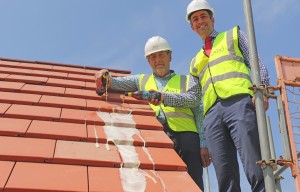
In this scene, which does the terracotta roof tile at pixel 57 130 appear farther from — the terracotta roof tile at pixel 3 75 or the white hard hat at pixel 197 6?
the white hard hat at pixel 197 6

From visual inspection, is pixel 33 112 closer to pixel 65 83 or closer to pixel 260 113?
pixel 65 83

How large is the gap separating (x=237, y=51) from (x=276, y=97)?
0.75 metres

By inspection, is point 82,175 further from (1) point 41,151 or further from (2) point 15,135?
(2) point 15,135

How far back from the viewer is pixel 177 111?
3.75 m

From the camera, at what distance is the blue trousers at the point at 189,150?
12.1ft

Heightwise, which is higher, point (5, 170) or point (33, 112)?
point (33, 112)

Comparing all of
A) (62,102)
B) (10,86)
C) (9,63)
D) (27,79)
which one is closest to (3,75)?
(27,79)

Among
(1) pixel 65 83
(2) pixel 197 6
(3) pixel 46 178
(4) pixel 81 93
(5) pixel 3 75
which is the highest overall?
(2) pixel 197 6

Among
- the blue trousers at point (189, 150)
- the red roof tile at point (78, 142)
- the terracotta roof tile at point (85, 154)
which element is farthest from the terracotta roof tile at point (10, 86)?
the blue trousers at point (189, 150)

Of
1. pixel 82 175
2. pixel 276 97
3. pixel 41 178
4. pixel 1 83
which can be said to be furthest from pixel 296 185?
pixel 1 83

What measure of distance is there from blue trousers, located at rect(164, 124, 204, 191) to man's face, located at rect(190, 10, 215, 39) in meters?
0.91

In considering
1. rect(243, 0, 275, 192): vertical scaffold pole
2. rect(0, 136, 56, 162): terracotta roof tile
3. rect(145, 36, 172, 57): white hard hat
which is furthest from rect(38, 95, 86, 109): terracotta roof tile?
rect(243, 0, 275, 192): vertical scaffold pole

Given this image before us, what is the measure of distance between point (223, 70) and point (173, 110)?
75 centimetres

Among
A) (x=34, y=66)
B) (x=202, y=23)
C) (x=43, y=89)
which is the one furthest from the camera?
(x=34, y=66)
